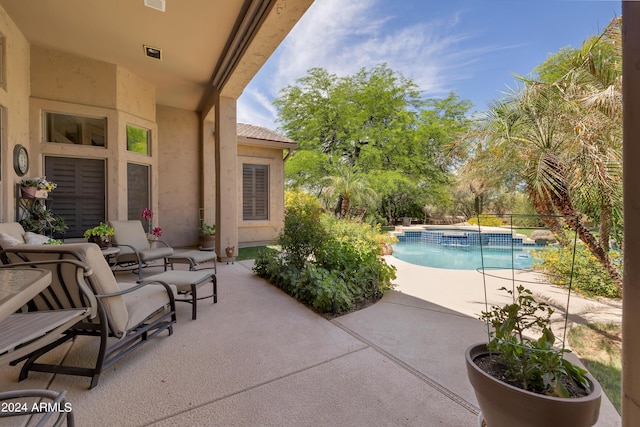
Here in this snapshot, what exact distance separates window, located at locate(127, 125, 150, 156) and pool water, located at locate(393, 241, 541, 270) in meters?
7.47

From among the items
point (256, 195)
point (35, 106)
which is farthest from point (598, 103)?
point (35, 106)

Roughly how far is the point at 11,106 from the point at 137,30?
2230 millimetres

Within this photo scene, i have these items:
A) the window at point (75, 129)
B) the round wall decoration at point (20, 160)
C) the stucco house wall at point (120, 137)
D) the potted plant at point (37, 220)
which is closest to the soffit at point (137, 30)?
the stucco house wall at point (120, 137)

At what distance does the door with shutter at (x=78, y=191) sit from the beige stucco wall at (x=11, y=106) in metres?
0.68

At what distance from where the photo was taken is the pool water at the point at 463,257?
716cm

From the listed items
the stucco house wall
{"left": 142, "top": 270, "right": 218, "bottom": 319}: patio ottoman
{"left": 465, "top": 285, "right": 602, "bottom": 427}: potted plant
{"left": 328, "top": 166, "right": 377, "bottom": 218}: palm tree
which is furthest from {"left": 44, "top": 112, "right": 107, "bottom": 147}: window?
{"left": 328, "top": 166, "right": 377, "bottom": 218}: palm tree

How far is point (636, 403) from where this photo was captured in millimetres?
903

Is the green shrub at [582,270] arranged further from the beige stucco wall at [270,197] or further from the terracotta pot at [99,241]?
the terracotta pot at [99,241]

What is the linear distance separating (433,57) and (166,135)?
42.0 ft

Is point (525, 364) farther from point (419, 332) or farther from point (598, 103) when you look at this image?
point (598, 103)

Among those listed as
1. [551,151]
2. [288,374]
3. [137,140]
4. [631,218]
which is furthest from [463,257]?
[137,140]

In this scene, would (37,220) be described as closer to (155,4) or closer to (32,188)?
(32,188)

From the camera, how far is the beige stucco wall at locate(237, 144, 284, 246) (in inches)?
332

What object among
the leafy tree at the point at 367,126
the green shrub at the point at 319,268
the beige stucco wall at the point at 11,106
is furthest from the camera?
the leafy tree at the point at 367,126
